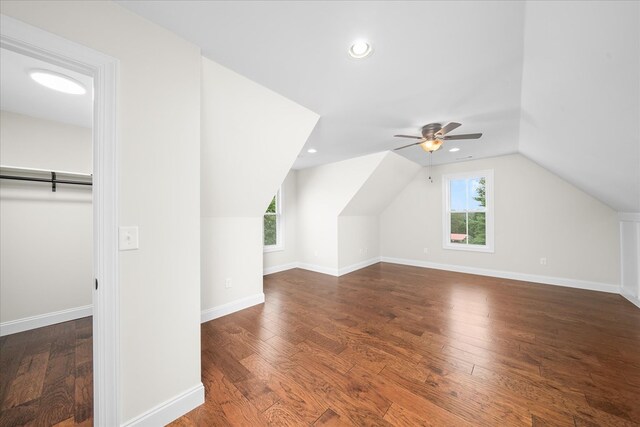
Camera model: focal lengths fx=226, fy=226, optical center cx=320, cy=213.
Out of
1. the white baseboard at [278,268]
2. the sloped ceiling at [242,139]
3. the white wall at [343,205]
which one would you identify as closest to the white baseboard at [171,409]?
the sloped ceiling at [242,139]

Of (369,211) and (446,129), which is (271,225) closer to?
(369,211)

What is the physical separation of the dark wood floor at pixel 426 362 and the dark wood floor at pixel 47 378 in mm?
783

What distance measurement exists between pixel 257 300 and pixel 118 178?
2.45 m

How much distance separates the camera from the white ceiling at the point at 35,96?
5.36ft

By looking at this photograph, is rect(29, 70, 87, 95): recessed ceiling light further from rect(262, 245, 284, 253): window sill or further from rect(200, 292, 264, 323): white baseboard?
rect(262, 245, 284, 253): window sill

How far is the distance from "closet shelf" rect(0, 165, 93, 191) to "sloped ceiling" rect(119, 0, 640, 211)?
A: 2.39 meters

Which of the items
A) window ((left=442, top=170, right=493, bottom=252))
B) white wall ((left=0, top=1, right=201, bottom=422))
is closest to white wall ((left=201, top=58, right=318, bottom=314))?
white wall ((left=0, top=1, right=201, bottom=422))

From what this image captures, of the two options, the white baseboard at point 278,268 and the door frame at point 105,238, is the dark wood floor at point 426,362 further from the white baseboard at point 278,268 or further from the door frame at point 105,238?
the white baseboard at point 278,268

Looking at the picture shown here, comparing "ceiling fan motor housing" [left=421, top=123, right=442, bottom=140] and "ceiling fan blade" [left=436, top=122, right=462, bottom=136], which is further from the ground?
"ceiling fan motor housing" [left=421, top=123, right=442, bottom=140]

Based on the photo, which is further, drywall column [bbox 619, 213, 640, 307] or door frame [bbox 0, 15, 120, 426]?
drywall column [bbox 619, 213, 640, 307]

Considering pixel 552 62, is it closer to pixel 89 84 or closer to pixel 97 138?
pixel 97 138

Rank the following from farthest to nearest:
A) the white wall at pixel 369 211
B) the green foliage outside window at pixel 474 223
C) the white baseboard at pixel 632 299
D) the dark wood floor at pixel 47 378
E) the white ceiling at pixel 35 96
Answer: the green foliage outside window at pixel 474 223 < the white wall at pixel 369 211 < the white baseboard at pixel 632 299 < the white ceiling at pixel 35 96 < the dark wood floor at pixel 47 378

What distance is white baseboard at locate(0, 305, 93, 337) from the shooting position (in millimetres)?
2278

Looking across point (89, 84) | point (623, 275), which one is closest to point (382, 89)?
point (89, 84)
